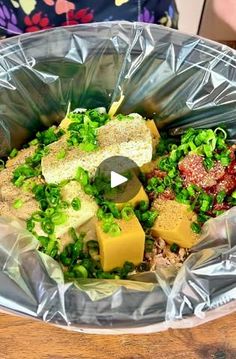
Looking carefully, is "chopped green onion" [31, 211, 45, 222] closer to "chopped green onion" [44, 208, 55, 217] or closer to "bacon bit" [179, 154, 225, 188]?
"chopped green onion" [44, 208, 55, 217]

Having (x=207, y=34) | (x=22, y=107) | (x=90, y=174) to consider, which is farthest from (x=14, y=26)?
(x=207, y=34)

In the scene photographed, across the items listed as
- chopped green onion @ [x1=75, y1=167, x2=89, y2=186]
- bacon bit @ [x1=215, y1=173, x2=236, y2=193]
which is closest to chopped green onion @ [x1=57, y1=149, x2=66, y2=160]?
chopped green onion @ [x1=75, y1=167, x2=89, y2=186]

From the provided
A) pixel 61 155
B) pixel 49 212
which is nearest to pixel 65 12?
pixel 61 155

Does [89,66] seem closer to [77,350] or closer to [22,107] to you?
[22,107]

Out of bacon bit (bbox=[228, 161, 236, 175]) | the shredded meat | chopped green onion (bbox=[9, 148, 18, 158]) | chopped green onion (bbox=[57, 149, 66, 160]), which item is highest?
chopped green onion (bbox=[57, 149, 66, 160])

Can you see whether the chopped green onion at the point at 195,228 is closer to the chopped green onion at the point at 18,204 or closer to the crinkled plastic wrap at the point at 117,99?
the crinkled plastic wrap at the point at 117,99

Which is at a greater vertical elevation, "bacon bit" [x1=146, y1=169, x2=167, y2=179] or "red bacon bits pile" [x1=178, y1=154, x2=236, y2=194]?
"red bacon bits pile" [x1=178, y1=154, x2=236, y2=194]
